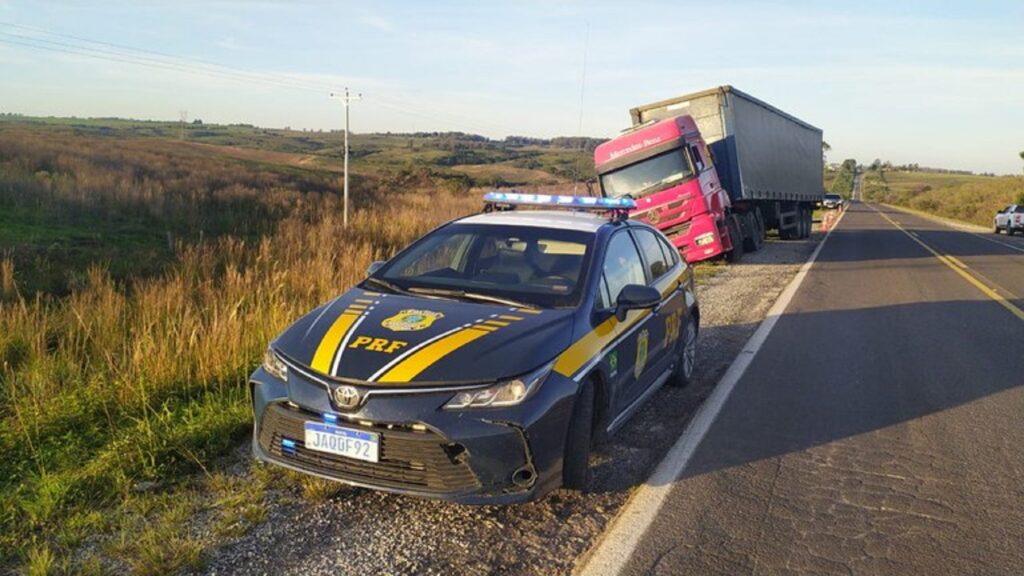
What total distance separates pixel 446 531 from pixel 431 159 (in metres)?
67.9

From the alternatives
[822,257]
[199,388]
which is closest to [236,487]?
[199,388]

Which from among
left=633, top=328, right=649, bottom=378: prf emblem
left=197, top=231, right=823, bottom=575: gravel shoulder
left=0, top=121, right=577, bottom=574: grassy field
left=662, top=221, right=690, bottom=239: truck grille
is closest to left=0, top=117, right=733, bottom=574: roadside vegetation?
left=0, top=121, right=577, bottom=574: grassy field

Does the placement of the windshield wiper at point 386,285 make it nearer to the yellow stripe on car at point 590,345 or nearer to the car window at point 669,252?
the yellow stripe on car at point 590,345

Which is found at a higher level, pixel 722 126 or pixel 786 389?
pixel 722 126

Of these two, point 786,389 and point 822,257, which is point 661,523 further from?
point 822,257

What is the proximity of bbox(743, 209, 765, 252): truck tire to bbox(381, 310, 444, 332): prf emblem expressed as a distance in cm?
1719

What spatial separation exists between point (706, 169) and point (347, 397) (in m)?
13.7

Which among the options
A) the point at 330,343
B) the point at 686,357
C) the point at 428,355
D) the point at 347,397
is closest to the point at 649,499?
the point at 428,355

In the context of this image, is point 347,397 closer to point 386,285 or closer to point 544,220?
point 386,285

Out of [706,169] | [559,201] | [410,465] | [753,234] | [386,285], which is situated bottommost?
[410,465]

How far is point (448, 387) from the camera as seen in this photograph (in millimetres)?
3656

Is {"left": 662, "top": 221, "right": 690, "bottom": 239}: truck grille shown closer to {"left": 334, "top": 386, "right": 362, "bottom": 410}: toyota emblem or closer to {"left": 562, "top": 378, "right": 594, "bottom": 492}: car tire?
{"left": 562, "top": 378, "right": 594, "bottom": 492}: car tire

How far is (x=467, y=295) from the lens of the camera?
4.72m

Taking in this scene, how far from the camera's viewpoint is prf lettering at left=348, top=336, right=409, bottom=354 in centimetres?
387
